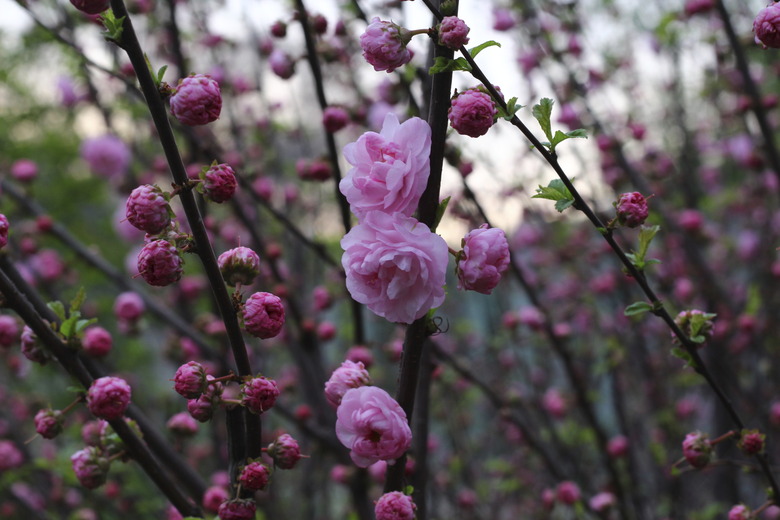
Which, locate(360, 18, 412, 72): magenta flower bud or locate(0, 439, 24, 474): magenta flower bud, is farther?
locate(0, 439, 24, 474): magenta flower bud

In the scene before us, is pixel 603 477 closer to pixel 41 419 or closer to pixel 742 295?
pixel 742 295

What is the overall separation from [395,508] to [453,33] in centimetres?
65

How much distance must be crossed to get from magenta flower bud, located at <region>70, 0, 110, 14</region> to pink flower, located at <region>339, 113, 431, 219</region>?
37cm

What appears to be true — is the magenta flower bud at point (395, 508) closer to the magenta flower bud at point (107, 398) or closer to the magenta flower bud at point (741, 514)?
the magenta flower bud at point (107, 398)

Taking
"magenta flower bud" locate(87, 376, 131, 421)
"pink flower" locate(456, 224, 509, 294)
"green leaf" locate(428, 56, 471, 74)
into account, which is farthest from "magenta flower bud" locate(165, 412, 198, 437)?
"green leaf" locate(428, 56, 471, 74)

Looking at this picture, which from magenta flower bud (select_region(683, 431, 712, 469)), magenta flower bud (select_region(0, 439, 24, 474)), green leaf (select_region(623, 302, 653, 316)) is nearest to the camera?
green leaf (select_region(623, 302, 653, 316))

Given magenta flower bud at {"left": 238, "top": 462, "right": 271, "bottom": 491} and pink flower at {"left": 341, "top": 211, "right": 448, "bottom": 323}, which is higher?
pink flower at {"left": 341, "top": 211, "right": 448, "bottom": 323}

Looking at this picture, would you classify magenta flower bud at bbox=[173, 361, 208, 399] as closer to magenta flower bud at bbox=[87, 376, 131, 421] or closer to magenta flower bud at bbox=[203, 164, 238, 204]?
magenta flower bud at bbox=[87, 376, 131, 421]

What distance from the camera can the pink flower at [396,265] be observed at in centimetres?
89

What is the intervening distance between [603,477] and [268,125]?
3.00 meters

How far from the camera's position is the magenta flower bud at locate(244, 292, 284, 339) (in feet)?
3.16

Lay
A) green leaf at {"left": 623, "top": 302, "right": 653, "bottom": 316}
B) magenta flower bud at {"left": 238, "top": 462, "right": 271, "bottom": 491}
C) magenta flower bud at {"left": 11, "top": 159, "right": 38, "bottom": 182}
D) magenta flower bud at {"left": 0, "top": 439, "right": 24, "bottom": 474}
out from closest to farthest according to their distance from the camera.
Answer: magenta flower bud at {"left": 238, "top": 462, "right": 271, "bottom": 491}
green leaf at {"left": 623, "top": 302, "right": 653, "bottom": 316}
magenta flower bud at {"left": 0, "top": 439, "right": 24, "bottom": 474}
magenta flower bud at {"left": 11, "top": 159, "right": 38, "bottom": 182}

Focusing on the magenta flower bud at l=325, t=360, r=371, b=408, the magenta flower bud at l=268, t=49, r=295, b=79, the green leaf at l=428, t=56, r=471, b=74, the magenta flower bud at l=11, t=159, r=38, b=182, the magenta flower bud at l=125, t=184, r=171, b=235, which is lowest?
the magenta flower bud at l=325, t=360, r=371, b=408

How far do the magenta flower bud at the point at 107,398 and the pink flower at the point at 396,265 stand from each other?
1.31 ft
